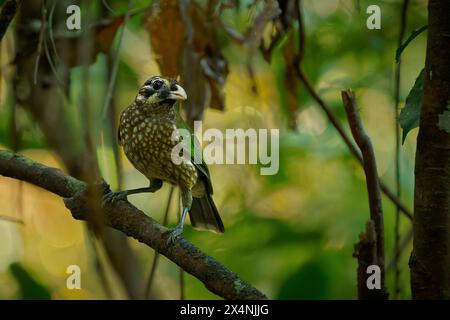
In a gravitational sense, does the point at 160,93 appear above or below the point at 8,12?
below

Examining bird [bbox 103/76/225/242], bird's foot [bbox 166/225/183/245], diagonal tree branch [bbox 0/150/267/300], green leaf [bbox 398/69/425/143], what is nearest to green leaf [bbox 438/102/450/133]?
green leaf [bbox 398/69/425/143]

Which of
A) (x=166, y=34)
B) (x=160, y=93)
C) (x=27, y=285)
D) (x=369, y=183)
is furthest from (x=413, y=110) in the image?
(x=27, y=285)

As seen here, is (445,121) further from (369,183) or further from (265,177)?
(265,177)

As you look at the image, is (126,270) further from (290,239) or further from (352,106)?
(352,106)

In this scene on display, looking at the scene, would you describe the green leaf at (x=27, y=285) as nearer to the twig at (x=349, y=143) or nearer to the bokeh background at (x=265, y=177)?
the bokeh background at (x=265, y=177)

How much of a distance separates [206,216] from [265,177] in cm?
25

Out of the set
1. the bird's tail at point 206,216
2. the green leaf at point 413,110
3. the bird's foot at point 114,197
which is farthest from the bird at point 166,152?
the green leaf at point 413,110

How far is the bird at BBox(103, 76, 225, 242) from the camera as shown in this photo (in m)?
1.91

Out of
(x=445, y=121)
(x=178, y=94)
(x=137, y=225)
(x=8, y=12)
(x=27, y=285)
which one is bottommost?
(x=27, y=285)

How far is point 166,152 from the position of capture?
1940mm

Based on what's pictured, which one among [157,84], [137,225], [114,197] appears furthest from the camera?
[157,84]

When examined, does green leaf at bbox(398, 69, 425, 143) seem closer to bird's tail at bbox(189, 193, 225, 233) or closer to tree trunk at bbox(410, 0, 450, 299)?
tree trunk at bbox(410, 0, 450, 299)

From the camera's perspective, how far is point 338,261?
2.30 m

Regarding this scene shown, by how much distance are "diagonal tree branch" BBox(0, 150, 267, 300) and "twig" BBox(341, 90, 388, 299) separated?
0.73 feet
